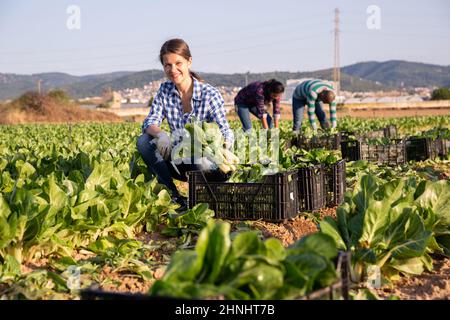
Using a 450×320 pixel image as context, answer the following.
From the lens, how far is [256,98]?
11.1 meters

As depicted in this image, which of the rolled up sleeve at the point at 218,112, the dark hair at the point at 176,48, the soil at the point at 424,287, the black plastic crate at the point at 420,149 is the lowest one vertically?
the soil at the point at 424,287

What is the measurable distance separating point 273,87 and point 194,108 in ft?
17.6

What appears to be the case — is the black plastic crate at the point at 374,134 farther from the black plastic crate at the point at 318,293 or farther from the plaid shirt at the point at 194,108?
the black plastic crate at the point at 318,293

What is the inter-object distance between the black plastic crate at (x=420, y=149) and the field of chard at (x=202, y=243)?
5280mm

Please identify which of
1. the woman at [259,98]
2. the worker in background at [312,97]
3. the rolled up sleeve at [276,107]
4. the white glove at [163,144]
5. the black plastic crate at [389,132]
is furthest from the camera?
the black plastic crate at [389,132]

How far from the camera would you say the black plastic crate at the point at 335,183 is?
571 centimetres

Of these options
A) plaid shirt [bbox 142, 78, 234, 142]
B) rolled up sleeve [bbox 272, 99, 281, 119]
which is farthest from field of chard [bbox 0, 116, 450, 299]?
rolled up sleeve [bbox 272, 99, 281, 119]

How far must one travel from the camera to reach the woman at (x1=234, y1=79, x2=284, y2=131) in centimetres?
1077

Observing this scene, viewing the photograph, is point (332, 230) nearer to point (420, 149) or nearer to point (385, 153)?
point (385, 153)

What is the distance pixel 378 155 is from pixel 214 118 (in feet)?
13.5

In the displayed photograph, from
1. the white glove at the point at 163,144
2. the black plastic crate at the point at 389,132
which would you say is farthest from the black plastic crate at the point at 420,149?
the white glove at the point at 163,144
